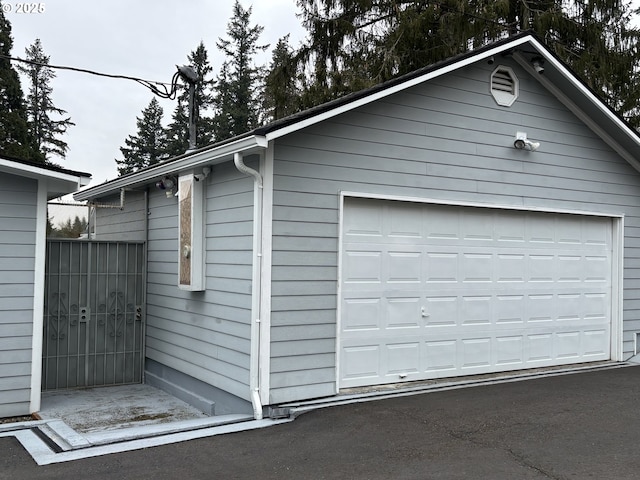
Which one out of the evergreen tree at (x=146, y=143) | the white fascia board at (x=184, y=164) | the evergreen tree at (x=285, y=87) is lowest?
the white fascia board at (x=184, y=164)

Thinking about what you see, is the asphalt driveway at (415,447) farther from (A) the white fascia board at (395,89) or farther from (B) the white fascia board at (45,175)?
(A) the white fascia board at (395,89)

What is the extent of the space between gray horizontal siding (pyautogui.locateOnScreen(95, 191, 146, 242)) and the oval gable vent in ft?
16.6

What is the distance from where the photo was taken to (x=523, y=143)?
7879 mm

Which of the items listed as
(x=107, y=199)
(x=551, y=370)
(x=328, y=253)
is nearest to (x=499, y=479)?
(x=328, y=253)

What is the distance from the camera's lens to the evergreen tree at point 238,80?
32.4 m

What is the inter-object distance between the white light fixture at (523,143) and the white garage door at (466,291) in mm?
828

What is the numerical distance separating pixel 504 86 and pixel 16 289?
20.4ft

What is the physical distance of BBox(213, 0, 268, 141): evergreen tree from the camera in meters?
32.4

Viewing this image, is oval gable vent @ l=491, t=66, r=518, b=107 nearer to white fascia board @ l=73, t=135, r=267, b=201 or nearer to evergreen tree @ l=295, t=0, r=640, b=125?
white fascia board @ l=73, t=135, r=267, b=201

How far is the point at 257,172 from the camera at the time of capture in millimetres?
6062

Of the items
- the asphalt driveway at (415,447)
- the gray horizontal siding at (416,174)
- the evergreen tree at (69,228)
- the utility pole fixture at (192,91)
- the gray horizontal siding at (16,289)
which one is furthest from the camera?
the evergreen tree at (69,228)

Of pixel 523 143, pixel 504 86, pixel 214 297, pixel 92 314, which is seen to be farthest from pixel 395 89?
pixel 92 314

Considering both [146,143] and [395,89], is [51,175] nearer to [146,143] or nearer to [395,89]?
[395,89]

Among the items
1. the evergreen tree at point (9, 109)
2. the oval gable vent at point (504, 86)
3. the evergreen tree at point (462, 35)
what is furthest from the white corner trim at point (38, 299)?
the evergreen tree at point (9, 109)
